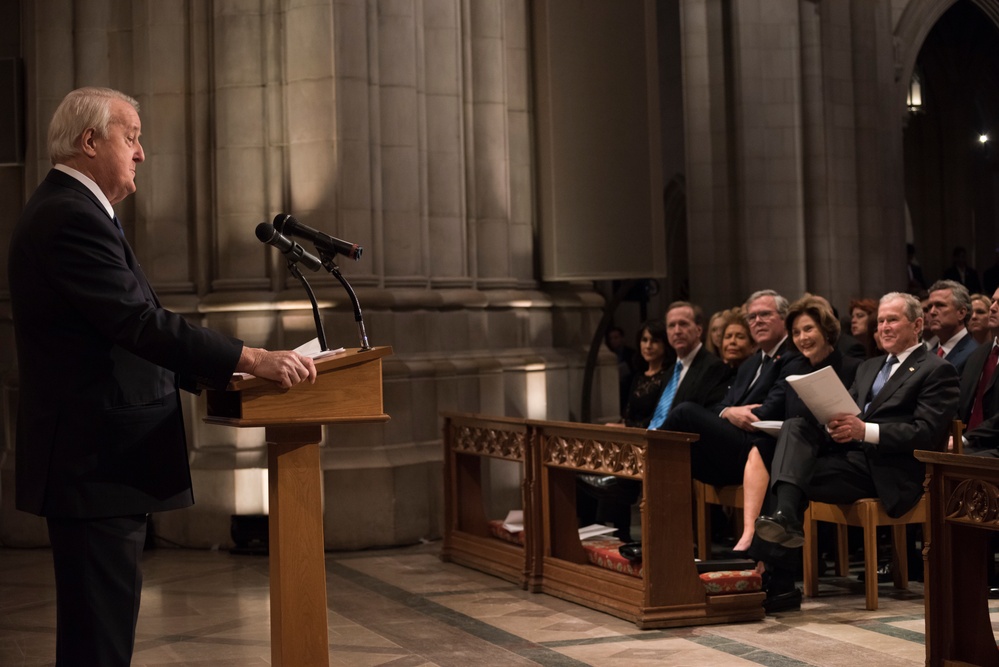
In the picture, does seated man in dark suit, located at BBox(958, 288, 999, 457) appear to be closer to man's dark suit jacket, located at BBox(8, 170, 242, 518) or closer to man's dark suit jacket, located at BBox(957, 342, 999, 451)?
man's dark suit jacket, located at BBox(957, 342, 999, 451)

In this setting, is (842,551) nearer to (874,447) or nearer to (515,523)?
(874,447)

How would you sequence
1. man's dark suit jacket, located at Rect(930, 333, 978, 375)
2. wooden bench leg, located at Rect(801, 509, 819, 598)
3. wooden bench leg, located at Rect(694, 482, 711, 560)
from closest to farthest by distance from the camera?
wooden bench leg, located at Rect(801, 509, 819, 598) < wooden bench leg, located at Rect(694, 482, 711, 560) < man's dark suit jacket, located at Rect(930, 333, 978, 375)

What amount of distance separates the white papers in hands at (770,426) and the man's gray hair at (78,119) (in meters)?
4.35

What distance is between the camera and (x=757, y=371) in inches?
291

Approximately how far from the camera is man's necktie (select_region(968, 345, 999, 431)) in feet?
23.0

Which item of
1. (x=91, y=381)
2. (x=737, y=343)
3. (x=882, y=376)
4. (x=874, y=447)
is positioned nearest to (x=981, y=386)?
(x=882, y=376)

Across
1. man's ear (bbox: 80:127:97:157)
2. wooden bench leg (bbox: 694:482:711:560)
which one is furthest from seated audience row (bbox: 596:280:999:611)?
man's ear (bbox: 80:127:97:157)

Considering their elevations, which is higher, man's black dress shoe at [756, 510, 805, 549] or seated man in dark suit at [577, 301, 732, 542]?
seated man in dark suit at [577, 301, 732, 542]

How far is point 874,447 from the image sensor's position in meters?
6.39

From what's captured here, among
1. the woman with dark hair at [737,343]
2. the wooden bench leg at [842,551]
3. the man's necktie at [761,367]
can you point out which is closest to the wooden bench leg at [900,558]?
the wooden bench leg at [842,551]

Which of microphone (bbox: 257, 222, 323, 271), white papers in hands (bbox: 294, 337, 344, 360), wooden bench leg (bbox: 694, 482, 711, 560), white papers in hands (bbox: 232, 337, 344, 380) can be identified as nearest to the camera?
white papers in hands (bbox: 232, 337, 344, 380)

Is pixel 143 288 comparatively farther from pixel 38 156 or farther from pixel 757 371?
pixel 38 156

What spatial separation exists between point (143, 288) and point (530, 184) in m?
6.98

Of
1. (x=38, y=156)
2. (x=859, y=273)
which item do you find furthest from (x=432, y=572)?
(x=859, y=273)
